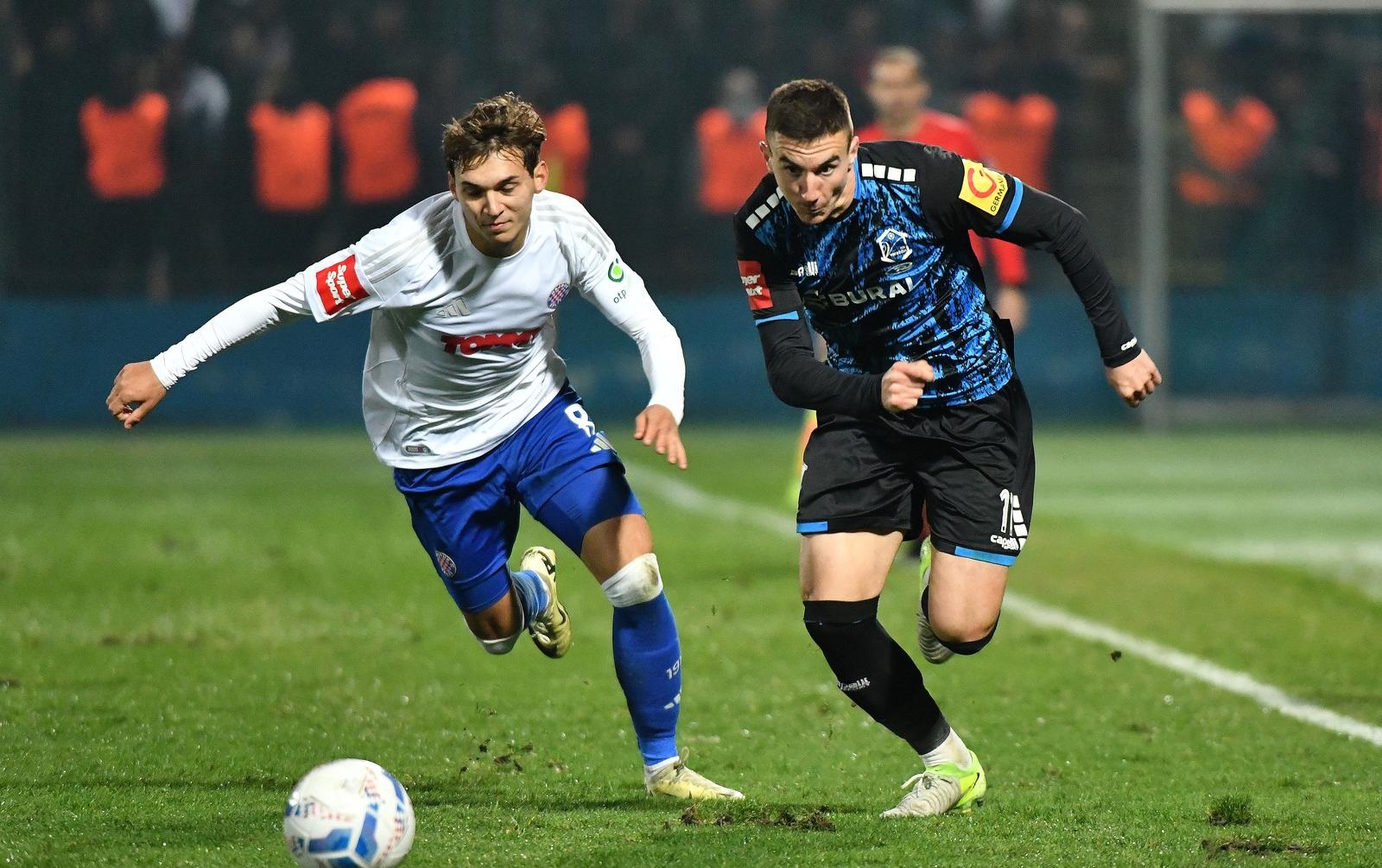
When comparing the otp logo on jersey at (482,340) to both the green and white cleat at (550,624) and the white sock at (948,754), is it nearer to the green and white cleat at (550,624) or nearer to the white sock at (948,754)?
Result: the green and white cleat at (550,624)

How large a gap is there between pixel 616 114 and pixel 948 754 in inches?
548

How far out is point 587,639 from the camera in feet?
25.1

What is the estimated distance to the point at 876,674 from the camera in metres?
5.00

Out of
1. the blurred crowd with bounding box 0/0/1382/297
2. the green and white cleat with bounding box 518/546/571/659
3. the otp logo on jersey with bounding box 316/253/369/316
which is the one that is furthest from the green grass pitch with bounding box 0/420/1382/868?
the blurred crowd with bounding box 0/0/1382/297

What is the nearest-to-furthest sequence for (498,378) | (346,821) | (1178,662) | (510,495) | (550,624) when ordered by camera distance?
1. (346,821)
2. (498,378)
3. (510,495)
4. (550,624)
5. (1178,662)

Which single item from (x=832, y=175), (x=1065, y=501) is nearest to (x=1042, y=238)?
(x=832, y=175)

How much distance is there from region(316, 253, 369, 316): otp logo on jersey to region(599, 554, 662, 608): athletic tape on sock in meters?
0.99

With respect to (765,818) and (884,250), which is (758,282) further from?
(765,818)

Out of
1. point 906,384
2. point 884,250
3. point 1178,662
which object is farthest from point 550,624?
point 1178,662

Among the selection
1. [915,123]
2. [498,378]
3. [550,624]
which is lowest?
[550,624]

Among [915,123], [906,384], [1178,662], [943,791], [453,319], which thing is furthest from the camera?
[915,123]

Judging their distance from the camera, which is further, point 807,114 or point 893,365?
point 893,365

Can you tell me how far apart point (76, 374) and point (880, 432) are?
1333 cm

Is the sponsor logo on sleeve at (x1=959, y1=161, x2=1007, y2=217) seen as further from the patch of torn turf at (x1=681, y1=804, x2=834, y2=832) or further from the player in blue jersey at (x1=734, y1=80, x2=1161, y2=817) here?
the patch of torn turf at (x1=681, y1=804, x2=834, y2=832)
